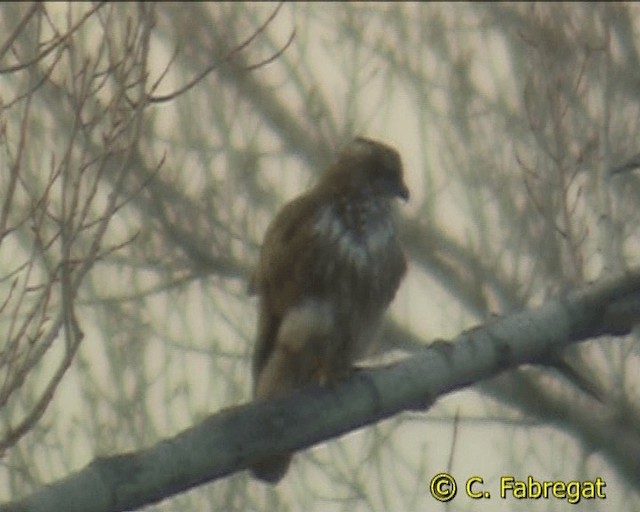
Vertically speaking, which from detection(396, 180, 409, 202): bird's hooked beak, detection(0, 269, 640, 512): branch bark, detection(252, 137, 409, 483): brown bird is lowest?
detection(0, 269, 640, 512): branch bark

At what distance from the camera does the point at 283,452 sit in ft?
12.0

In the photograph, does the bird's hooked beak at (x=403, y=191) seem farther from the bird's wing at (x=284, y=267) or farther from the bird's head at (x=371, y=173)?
the bird's wing at (x=284, y=267)

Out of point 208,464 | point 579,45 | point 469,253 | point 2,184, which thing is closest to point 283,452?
point 208,464

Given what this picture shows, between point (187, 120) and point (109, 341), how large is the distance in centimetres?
119

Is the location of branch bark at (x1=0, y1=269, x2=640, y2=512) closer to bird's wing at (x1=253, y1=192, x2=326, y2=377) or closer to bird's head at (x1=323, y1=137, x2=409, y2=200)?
bird's wing at (x1=253, y1=192, x2=326, y2=377)

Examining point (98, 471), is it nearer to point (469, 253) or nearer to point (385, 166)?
point (385, 166)

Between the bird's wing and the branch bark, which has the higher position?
the bird's wing

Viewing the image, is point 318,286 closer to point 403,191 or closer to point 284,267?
point 284,267
